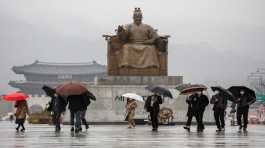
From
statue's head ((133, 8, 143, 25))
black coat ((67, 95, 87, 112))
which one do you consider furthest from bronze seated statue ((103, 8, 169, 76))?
black coat ((67, 95, 87, 112))

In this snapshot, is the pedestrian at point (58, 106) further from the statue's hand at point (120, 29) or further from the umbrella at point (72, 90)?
the statue's hand at point (120, 29)

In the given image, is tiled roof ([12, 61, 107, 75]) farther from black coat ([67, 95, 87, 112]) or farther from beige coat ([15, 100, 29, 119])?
black coat ([67, 95, 87, 112])

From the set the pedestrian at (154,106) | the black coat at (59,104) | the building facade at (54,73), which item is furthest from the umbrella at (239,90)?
the building facade at (54,73)

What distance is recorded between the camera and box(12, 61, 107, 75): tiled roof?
306ft

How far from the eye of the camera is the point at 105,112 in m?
24.8

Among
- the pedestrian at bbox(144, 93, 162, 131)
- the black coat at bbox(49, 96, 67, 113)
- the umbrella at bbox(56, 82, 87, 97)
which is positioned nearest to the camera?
the umbrella at bbox(56, 82, 87, 97)

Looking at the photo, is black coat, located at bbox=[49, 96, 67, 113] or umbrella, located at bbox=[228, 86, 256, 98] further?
umbrella, located at bbox=[228, 86, 256, 98]

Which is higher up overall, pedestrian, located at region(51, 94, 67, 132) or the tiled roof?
the tiled roof

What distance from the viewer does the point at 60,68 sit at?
96.2 meters

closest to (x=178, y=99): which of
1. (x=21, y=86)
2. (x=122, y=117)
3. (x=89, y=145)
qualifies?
(x=122, y=117)

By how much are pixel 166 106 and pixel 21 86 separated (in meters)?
68.5

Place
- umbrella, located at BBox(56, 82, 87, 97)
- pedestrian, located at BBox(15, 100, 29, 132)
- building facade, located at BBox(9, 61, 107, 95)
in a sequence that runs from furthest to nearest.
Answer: building facade, located at BBox(9, 61, 107, 95) < pedestrian, located at BBox(15, 100, 29, 132) < umbrella, located at BBox(56, 82, 87, 97)

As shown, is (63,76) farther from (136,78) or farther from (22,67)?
(136,78)

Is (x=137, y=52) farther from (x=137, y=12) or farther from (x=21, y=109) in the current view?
(x=21, y=109)
